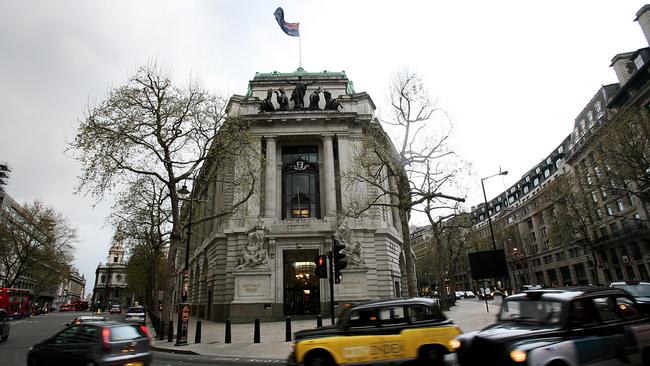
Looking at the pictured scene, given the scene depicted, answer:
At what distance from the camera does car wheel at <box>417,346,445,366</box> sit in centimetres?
770

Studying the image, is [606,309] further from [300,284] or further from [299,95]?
[299,95]

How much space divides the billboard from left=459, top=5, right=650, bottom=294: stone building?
584 inches

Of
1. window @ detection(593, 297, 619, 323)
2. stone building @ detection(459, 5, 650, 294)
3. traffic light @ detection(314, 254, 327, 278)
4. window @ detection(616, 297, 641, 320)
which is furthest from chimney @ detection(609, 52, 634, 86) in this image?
window @ detection(593, 297, 619, 323)

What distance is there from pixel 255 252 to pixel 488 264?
53.0 ft

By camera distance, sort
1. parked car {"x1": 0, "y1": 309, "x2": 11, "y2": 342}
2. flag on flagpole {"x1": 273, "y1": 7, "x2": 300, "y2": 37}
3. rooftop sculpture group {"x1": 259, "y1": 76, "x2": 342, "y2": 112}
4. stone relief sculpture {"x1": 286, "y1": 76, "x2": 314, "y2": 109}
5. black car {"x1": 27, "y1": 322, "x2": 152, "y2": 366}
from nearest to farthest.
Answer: black car {"x1": 27, "y1": 322, "x2": 152, "y2": 366} < parked car {"x1": 0, "y1": 309, "x2": 11, "y2": 342} < rooftop sculpture group {"x1": 259, "y1": 76, "x2": 342, "y2": 112} < stone relief sculpture {"x1": 286, "y1": 76, "x2": 314, "y2": 109} < flag on flagpole {"x1": 273, "y1": 7, "x2": 300, "y2": 37}

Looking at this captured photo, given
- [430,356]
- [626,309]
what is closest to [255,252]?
[430,356]

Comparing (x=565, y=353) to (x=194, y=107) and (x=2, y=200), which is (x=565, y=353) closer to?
(x=194, y=107)

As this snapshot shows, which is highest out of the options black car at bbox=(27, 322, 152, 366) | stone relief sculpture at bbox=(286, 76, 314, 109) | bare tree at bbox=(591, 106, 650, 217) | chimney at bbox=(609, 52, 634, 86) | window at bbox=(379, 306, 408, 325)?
chimney at bbox=(609, 52, 634, 86)

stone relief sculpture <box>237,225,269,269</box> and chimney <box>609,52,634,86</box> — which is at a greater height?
chimney <box>609,52,634,86</box>

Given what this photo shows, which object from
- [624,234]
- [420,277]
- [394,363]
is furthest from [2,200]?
[624,234]

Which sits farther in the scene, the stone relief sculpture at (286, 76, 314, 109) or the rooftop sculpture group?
the stone relief sculpture at (286, 76, 314, 109)

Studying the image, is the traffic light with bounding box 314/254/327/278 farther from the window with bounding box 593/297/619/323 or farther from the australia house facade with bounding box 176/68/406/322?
the australia house facade with bounding box 176/68/406/322

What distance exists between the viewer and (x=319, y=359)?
7.35 meters

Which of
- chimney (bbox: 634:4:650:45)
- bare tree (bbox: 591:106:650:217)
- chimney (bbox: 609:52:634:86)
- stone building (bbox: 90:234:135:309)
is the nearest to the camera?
bare tree (bbox: 591:106:650:217)
